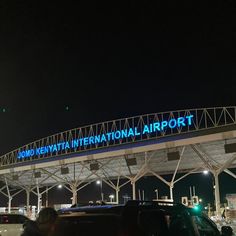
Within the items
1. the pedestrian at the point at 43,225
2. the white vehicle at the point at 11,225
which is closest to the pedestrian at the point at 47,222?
the pedestrian at the point at 43,225

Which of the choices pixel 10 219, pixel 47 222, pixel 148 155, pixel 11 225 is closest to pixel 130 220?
pixel 47 222

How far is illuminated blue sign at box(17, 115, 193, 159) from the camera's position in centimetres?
3512

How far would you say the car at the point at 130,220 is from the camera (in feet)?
14.8

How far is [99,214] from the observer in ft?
15.6

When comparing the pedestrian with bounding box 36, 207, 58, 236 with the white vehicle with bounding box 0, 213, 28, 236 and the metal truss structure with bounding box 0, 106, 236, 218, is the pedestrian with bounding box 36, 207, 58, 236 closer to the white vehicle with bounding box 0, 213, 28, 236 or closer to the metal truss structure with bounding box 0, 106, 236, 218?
the white vehicle with bounding box 0, 213, 28, 236

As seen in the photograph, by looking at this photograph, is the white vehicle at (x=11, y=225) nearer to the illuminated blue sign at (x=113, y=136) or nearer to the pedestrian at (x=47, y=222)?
the pedestrian at (x=47, y=222)

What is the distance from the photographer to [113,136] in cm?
3894

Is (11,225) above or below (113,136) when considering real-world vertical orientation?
below

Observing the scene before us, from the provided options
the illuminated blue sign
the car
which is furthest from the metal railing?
the car

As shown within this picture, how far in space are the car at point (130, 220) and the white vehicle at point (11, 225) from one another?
12.4m

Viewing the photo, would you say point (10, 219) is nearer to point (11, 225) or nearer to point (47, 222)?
point (11, 225)

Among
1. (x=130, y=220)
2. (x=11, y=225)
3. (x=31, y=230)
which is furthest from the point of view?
(x=11, y=225)

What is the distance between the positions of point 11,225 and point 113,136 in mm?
22045

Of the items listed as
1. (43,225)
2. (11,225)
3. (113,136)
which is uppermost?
(113,136)
